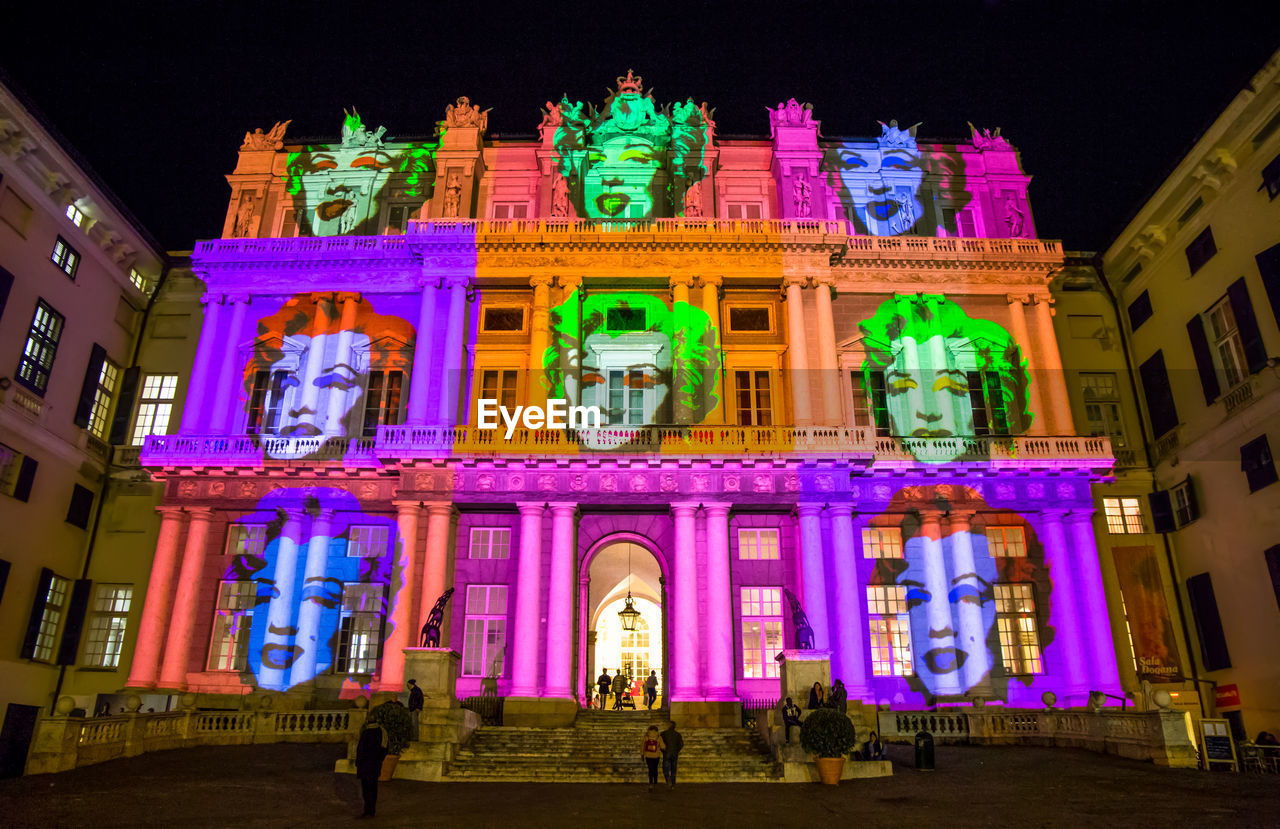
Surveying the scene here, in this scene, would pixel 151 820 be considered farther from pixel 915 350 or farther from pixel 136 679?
pixel 915 350

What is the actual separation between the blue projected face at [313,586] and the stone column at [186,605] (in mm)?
1028

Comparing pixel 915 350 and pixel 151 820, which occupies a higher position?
pixel 915 350

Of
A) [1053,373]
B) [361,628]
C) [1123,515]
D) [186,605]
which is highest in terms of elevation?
[1053,373]

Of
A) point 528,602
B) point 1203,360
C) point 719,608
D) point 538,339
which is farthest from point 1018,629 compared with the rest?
point 538,339

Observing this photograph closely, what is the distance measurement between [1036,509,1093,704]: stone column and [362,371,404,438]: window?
76.0ft

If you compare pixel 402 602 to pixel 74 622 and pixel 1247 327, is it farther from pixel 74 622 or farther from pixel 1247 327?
pixel 1247 327

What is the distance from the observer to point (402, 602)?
2656 centimetres

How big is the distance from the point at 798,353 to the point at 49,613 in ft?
Answer: 86.6

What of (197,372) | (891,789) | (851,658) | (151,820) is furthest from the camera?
(197,372)

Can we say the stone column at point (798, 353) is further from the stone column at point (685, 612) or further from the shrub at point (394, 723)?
the shrub at point (394, 723)

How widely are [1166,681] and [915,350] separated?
13.7m

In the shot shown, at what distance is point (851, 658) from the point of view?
25797 millimetres

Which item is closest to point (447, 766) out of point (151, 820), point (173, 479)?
point (151, 820)

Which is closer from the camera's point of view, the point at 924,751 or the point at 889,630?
the point at 924,751
